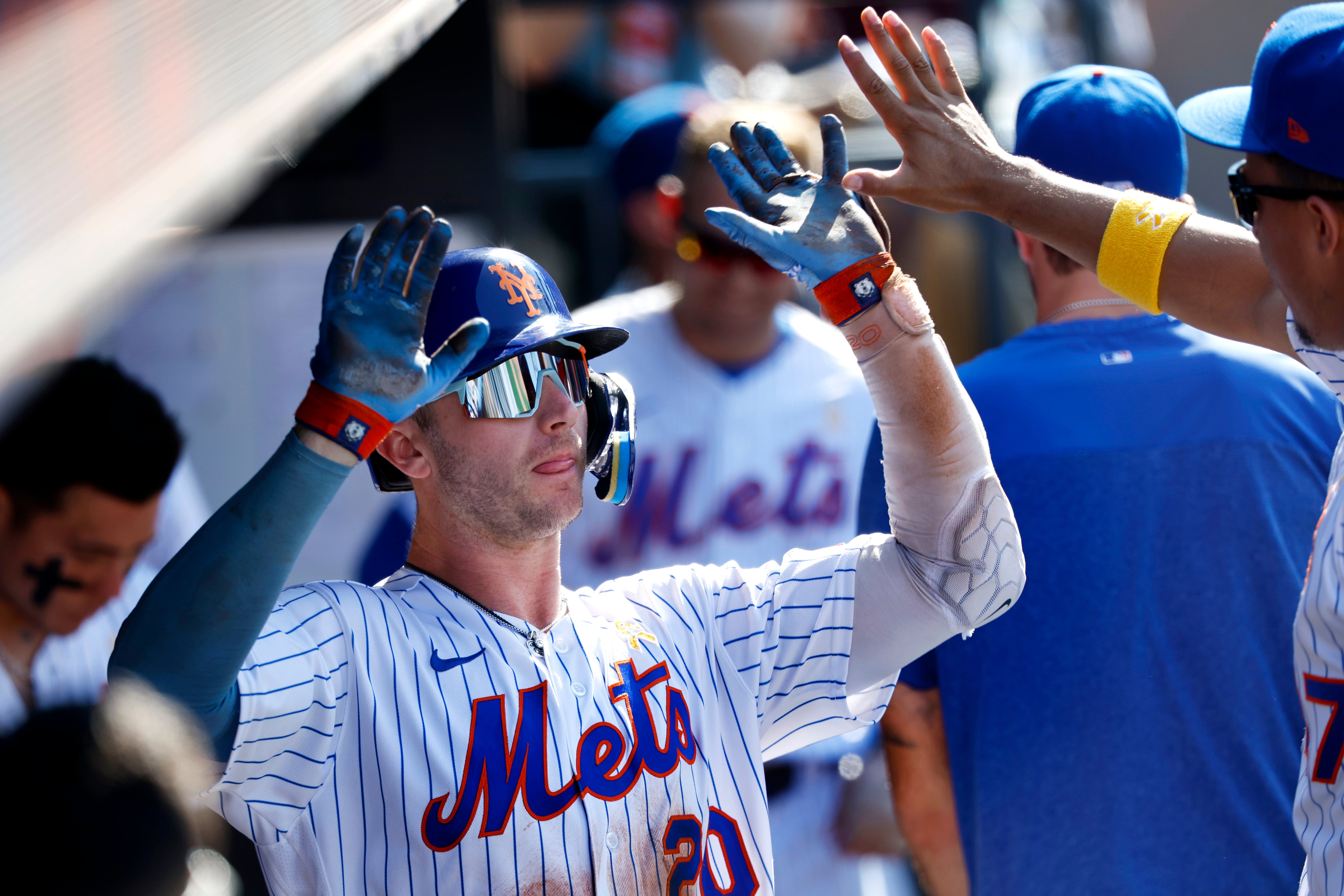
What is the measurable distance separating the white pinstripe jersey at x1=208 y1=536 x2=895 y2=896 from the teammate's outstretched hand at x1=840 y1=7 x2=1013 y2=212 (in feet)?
1.97

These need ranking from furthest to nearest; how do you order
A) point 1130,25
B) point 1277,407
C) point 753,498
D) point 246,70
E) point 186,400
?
point 1130,25 < point 186,400 < point 753,498 < point 1277,407 < point 246,70

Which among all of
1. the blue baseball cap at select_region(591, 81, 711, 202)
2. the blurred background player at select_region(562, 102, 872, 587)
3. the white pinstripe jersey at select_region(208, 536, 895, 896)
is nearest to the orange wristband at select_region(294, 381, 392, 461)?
the white pinstripe jersey at select_region(208, 536, 895, 896)

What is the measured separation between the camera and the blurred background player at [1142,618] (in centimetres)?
216

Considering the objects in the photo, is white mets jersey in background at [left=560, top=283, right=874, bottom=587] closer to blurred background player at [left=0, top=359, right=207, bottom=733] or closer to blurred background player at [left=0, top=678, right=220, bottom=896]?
blurred background player at [left=0, top=359, right=207, bottom=733]

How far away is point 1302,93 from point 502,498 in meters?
1.30

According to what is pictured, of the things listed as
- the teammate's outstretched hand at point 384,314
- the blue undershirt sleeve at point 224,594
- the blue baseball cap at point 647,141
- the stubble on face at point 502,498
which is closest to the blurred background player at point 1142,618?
the stubble on face at point 502,498

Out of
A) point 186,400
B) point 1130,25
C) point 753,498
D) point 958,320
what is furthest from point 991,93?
point 186,400

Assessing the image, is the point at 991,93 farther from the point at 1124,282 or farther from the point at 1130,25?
the point at 1124,282

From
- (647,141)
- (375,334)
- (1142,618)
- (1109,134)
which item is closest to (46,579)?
(375,334)

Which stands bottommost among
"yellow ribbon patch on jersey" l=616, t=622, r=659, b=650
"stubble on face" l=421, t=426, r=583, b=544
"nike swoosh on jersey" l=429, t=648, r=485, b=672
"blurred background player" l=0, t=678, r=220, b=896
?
"blurred background player" l=0, t=678, r=220, b=896

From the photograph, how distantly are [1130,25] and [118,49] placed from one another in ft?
24.3

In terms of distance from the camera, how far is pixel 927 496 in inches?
73.8

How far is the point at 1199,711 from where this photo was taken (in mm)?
2184

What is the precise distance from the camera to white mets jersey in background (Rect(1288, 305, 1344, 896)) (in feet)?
5.21
